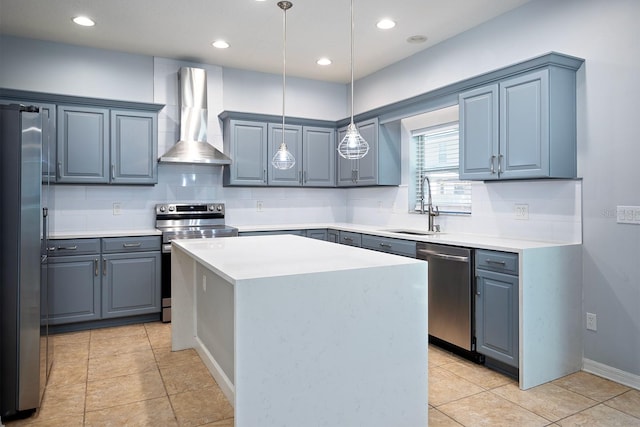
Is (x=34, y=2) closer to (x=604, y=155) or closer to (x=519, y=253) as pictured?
(x=519, y=253)

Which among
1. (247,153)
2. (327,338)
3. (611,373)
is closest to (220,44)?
(247,153)

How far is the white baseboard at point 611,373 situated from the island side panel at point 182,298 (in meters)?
2.92

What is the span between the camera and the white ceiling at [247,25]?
357 cm

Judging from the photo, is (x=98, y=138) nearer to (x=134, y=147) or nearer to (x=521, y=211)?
(x=134, y=147)

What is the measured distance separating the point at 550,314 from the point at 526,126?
129cm

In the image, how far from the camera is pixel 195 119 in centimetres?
488

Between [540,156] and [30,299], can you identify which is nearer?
[30,299]

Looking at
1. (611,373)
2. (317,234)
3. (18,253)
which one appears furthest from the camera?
(317,234)

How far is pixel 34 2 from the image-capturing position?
3516mm

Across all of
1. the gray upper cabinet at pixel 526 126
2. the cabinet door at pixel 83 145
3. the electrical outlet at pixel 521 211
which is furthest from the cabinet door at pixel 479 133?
the cabinet door at pixel 83 145

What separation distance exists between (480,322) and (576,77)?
1846mm

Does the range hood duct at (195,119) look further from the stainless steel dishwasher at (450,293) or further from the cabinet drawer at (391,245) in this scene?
the stainless steel dishwasher at (450,293)

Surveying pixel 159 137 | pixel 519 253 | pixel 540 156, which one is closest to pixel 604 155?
pixel 540 156

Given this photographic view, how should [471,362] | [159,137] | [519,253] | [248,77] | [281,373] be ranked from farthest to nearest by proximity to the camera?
[248,77] → [159,137] → [471,362] → [519,253] → [281,373]
